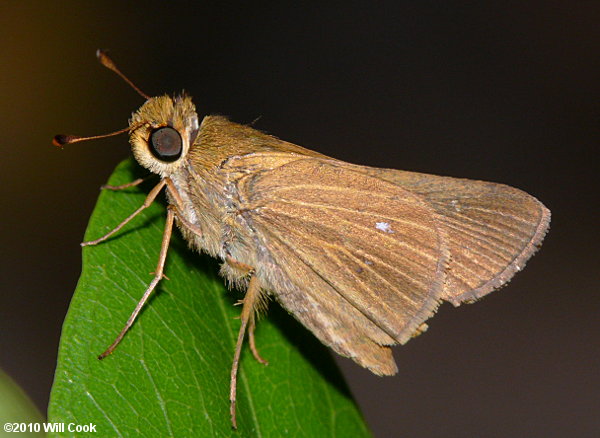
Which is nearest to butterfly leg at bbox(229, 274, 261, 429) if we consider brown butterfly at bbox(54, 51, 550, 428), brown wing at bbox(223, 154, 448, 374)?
brown butterfly at bbox(54, 51, 550, 428)

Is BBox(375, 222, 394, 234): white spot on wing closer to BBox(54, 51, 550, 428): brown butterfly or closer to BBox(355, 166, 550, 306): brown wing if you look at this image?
BBox(54, 51, 550, 428): brown butterfly

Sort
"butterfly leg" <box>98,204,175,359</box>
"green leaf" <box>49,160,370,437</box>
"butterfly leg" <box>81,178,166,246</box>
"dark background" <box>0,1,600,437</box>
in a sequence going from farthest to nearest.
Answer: "dark background" <box>0,1,600,437</box>, "butterfly leg" <box>81,178,166,246</box>, "butterfly leg" <box>98,204,175,359</box>, "green leaf" <box>49,160,370,437</box>

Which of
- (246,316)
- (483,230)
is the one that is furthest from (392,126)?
(246,316)

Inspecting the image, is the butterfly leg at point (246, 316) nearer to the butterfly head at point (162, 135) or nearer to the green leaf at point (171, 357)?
the green leaf at point (171, 357)

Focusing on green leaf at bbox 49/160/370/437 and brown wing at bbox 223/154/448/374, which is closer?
green leaf at bbox 49/160/370/437

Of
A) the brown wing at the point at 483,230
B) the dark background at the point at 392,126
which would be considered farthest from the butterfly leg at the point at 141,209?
the dark background at the point at 392,126

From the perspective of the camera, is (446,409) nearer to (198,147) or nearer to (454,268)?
(454,268)
